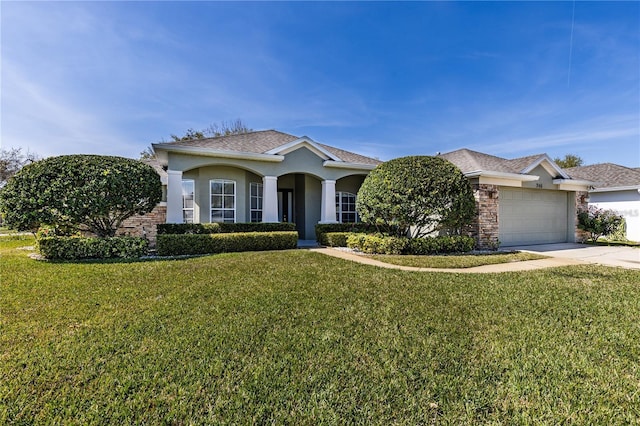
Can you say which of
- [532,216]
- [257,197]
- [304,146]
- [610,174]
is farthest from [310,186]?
[610,174]

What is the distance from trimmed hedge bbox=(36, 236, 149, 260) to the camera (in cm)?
857

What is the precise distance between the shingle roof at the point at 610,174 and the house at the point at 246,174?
13360 millimetres

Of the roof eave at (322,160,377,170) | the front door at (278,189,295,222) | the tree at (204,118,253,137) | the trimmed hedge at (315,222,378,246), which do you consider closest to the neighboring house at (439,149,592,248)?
the roof eave at (322,160,377,170)

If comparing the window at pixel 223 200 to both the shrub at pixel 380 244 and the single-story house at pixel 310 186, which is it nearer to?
the single-story house at pixel 310 186

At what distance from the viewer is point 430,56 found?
12703 millimetres

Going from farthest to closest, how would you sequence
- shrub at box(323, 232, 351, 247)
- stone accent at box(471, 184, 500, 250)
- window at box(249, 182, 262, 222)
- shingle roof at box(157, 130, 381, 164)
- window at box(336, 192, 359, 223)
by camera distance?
window at box(336, 192, 359, 223) → window at box(249, 182, 262, 222) → shrub at box(323, 232, 351, 247) → shingle roof at box(157, 130, 381, 164) → stone accent at box(471, 184, 500, 250)

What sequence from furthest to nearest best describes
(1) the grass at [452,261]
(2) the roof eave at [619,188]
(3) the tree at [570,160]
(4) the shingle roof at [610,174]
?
(3) the tree at [570,160], (4) the shingle roof at [610,174], (2) the roof eave at [619,188], (1) the grass at [452,261]

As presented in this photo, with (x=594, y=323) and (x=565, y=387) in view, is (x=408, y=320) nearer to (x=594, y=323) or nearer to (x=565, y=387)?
(x=565, y=387)

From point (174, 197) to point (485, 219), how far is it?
1182cm

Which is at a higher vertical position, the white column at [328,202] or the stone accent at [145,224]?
the white column at [328,202]

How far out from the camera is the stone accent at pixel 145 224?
10.8 meters

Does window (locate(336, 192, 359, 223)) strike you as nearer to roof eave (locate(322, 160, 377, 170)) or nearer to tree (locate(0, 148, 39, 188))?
roof eave (locate(322, 160, 377, 170))

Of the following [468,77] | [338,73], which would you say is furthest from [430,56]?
[338,73]

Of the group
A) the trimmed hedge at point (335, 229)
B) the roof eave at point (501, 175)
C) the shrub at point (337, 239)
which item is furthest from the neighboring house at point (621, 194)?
the shrub at point (337, 239)
